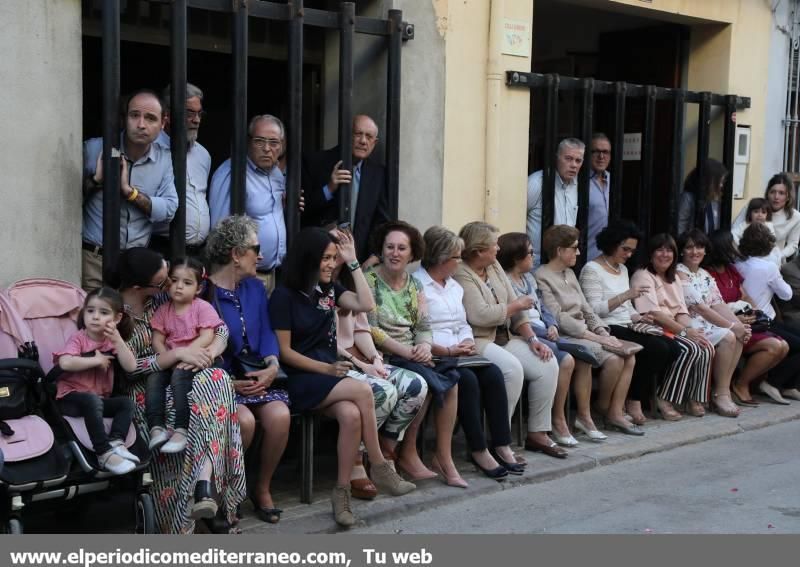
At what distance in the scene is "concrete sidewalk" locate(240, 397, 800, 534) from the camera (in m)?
5.72

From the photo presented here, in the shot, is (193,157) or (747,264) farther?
(747,264)

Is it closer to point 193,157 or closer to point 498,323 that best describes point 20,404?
point 193,157

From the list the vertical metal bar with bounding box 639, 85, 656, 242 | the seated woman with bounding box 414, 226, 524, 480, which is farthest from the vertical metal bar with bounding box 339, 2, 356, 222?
the vertical metal bar with bounding box 639, 85, 656, 242

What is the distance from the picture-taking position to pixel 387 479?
6035 millimetres

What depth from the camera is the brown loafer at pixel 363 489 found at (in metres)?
5.98

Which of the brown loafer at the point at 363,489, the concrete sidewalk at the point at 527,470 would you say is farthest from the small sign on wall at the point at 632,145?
the brown loafer at the point at 363,489

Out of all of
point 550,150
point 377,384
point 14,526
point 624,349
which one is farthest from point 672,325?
point 14,526

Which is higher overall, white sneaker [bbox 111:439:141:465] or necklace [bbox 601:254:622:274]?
necklace [bbox 601:254:622:274]

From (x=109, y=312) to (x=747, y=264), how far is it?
5.89 metres

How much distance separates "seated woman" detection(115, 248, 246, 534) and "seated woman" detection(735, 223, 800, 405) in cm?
527

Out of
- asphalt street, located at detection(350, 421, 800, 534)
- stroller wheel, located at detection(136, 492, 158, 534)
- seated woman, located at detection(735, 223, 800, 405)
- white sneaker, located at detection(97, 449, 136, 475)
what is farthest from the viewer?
seated woman, located at detection(735, 223, 800, 405)

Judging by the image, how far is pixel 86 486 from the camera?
4.82 metres

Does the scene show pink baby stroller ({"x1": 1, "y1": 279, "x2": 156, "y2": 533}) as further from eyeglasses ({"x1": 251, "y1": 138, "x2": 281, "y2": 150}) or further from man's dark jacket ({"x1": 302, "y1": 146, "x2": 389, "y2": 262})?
man's dark jacket ({"x1": 302, "y1": 146, "x2": 389, "y2": 262})
